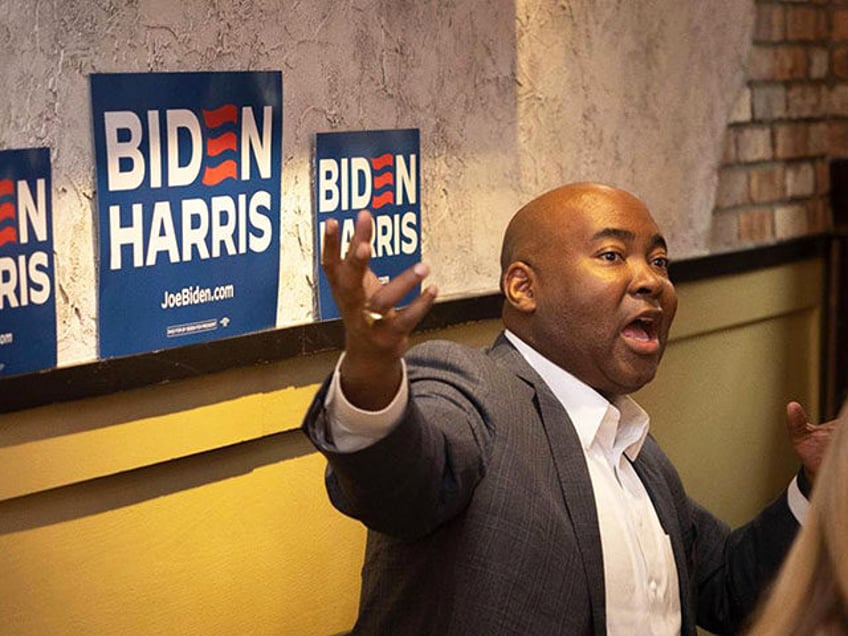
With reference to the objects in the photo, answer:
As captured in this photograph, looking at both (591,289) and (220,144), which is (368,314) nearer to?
(591,289)

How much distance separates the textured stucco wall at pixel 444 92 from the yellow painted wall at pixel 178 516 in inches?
5.5

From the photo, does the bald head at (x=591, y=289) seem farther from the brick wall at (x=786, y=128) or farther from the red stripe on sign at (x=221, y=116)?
the brick wall at (x=786, y=128)

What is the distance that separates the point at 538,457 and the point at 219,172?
0.73 meters

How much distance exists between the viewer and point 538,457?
2.16 m

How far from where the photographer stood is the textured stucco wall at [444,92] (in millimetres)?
2273

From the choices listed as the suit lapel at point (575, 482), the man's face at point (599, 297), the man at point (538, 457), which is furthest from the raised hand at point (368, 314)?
the man's face at point (599, 297)

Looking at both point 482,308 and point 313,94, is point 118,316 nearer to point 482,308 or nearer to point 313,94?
point 313,94

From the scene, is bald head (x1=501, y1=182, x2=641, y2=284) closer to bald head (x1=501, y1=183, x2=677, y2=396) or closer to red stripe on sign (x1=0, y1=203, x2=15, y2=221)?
bald head (x1=501, y1=183, x2=677, y2=396)

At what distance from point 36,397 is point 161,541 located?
396 mm

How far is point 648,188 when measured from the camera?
359 cm

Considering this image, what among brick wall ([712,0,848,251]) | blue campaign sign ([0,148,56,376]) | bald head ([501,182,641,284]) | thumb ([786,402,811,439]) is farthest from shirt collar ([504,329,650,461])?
brick wall ([712,0,848,251])

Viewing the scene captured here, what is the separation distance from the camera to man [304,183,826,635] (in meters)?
1.80

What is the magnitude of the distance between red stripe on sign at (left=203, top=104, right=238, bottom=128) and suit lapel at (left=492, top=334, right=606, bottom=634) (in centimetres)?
63

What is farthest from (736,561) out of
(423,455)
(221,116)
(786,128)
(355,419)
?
(786,128)
